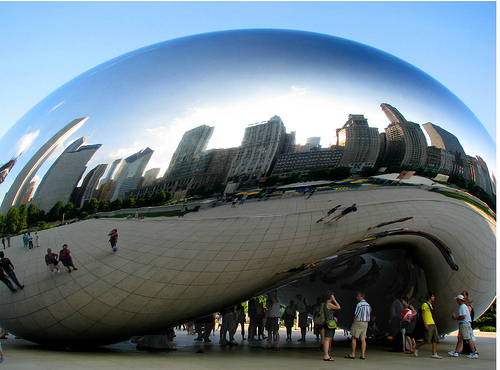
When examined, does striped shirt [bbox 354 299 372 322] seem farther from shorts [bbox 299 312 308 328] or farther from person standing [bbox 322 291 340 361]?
shorts [bbox 299 312 308 328]

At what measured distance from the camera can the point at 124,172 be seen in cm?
509

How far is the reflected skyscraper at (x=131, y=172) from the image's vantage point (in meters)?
5.06

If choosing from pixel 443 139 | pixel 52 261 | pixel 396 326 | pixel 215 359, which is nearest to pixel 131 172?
pixel 52 261

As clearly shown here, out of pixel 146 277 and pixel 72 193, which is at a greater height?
pixel 72 193

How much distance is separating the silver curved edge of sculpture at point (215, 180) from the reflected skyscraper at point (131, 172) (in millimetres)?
16

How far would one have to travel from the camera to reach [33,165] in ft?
18.7

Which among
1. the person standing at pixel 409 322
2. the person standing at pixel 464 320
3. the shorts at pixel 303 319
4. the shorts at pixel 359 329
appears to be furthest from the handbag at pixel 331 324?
the shorts at pixel 303 319

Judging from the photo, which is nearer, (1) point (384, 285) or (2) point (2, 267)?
(2) point (2, 267)

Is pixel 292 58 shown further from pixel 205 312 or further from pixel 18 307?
pixel 18 307

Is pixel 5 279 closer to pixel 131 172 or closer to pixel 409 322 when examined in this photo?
pixel 131 172

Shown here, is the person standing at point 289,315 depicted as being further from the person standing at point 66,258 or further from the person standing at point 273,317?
the person standing at point 66,258

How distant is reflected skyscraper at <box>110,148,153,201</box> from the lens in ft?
16.6

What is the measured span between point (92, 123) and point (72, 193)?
87 centimetres

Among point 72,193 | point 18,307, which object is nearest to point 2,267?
point 18,307
